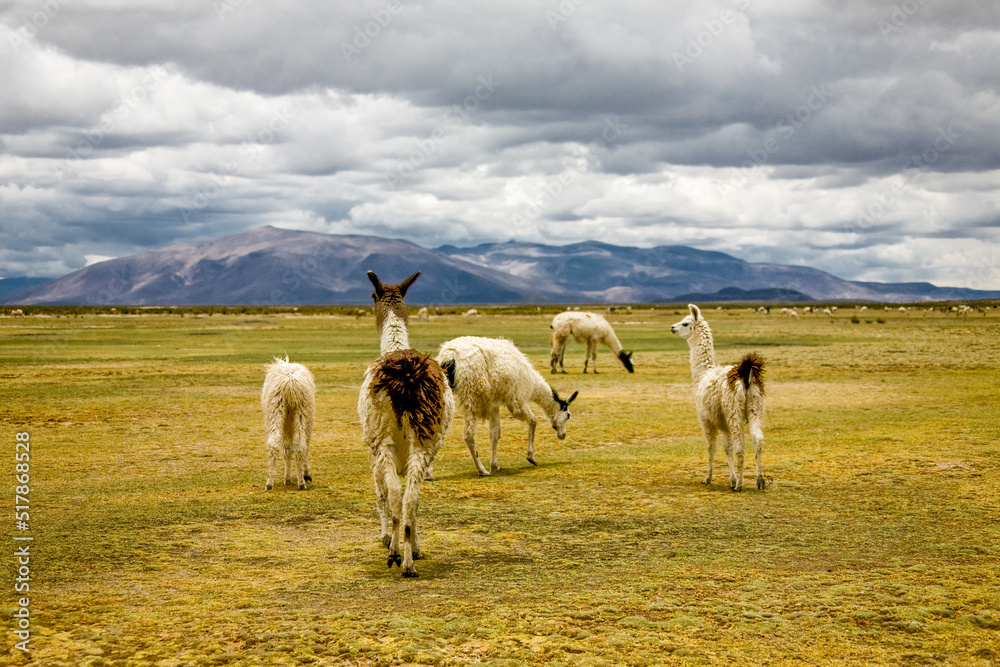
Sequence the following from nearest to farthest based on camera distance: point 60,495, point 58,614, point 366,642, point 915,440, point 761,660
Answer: point 761,660, point 366,642, point 58,614, point 60,495, point 915,440

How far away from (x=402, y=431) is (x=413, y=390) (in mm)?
450

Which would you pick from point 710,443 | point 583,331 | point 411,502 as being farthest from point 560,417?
point 583,331

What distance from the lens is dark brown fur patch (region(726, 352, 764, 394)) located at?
38.2ft

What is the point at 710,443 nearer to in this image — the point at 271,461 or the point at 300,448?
the point at 300,448

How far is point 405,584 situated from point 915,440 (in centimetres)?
1184

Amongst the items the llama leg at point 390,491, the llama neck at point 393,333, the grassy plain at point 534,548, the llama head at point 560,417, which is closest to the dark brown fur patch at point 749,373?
the grassy plain at point 534,548

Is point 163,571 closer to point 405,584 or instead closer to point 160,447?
point 405,584

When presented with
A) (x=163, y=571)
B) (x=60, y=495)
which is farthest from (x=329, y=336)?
(x=163, y=571)

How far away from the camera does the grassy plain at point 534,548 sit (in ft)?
20.1

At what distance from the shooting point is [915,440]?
1548 cm

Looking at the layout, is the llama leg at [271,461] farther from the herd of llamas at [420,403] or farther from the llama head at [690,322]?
the llama head at [690,322]

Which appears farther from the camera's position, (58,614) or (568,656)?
(58,614)

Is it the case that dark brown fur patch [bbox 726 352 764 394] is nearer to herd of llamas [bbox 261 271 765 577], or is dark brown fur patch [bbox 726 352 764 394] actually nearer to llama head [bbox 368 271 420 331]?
herd of llamas [bbox 261 271 765 577]

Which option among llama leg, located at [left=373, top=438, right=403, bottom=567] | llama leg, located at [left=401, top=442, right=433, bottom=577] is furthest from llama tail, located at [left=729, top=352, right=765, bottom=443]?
llama leg, located at [left=373, top=438, right=403, bottom=567]
